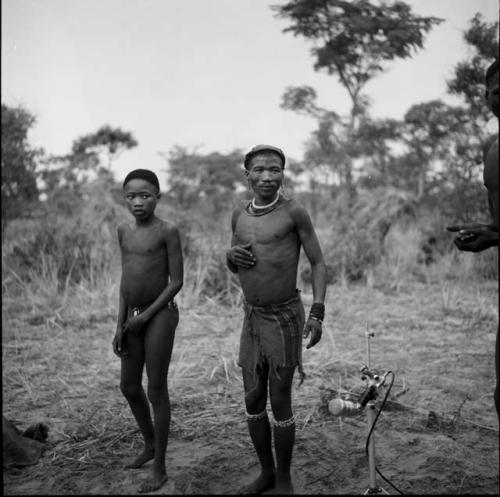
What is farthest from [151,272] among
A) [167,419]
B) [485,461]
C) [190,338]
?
[190,338]

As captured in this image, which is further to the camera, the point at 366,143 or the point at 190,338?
the point at 366,143

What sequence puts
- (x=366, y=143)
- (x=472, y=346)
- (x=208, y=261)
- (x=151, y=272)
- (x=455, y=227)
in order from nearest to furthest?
(x=455, y=227)
(x=151, y=272)
(x=472, y=346)
(x=208, y=261)
(x=366, y=143)

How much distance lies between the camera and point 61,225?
335 inches

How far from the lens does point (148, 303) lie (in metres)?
2.63

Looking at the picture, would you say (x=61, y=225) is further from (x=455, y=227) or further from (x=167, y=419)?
(x=455, y=227)

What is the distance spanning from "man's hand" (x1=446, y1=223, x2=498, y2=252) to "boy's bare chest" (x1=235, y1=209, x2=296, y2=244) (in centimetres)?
82

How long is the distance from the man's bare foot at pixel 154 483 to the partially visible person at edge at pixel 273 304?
1.29 ft

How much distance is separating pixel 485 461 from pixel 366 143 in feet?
49.7

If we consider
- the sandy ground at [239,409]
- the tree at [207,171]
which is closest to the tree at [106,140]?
the tree at [207,171]

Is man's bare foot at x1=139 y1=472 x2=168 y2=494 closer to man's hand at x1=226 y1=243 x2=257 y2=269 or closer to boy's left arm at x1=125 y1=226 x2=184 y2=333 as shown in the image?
boy's left arm at x1=125 y1=226 x2=184 y2=333

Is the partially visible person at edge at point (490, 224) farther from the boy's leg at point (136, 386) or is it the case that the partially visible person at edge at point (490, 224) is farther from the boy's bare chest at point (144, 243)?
the boy's leg at point (136, 386)

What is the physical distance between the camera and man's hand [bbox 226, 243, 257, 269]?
2.42 meters

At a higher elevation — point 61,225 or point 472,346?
point 61,225

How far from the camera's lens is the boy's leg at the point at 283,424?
7.72 ft
